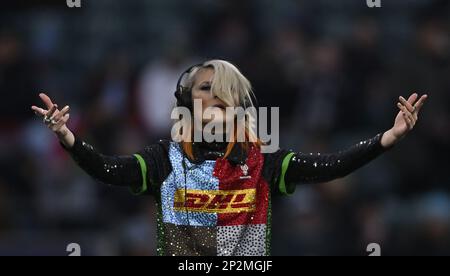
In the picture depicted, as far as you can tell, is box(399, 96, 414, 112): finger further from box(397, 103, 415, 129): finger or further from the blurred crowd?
the blurred crowd

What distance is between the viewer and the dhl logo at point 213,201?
5477 mm

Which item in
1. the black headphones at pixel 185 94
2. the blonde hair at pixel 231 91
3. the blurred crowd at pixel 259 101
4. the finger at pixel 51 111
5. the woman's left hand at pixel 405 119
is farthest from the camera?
the blurred crowd at pixel 259 101

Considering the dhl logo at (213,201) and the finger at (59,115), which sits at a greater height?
the finger at (59,115)

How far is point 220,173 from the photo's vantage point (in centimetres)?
553

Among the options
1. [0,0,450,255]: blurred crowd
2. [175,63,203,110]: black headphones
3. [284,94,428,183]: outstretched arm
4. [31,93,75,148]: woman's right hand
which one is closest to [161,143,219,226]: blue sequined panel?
[175,63,203,110]: black headphones

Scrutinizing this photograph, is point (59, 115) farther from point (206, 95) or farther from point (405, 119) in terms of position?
point (405, 119)

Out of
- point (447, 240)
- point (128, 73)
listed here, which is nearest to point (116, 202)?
point (128, 73)

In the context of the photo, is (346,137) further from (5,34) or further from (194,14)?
(5,34)

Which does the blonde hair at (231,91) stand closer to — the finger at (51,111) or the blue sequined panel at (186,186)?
the blue sequined panel at (186,186)

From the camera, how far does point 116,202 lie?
33.5 ft

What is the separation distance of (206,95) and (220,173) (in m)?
0.36

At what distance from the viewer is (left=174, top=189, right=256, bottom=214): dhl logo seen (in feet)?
18.0

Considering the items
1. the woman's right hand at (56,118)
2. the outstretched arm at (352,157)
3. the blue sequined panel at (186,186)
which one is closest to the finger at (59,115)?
the woman's right hand at (56,118)
